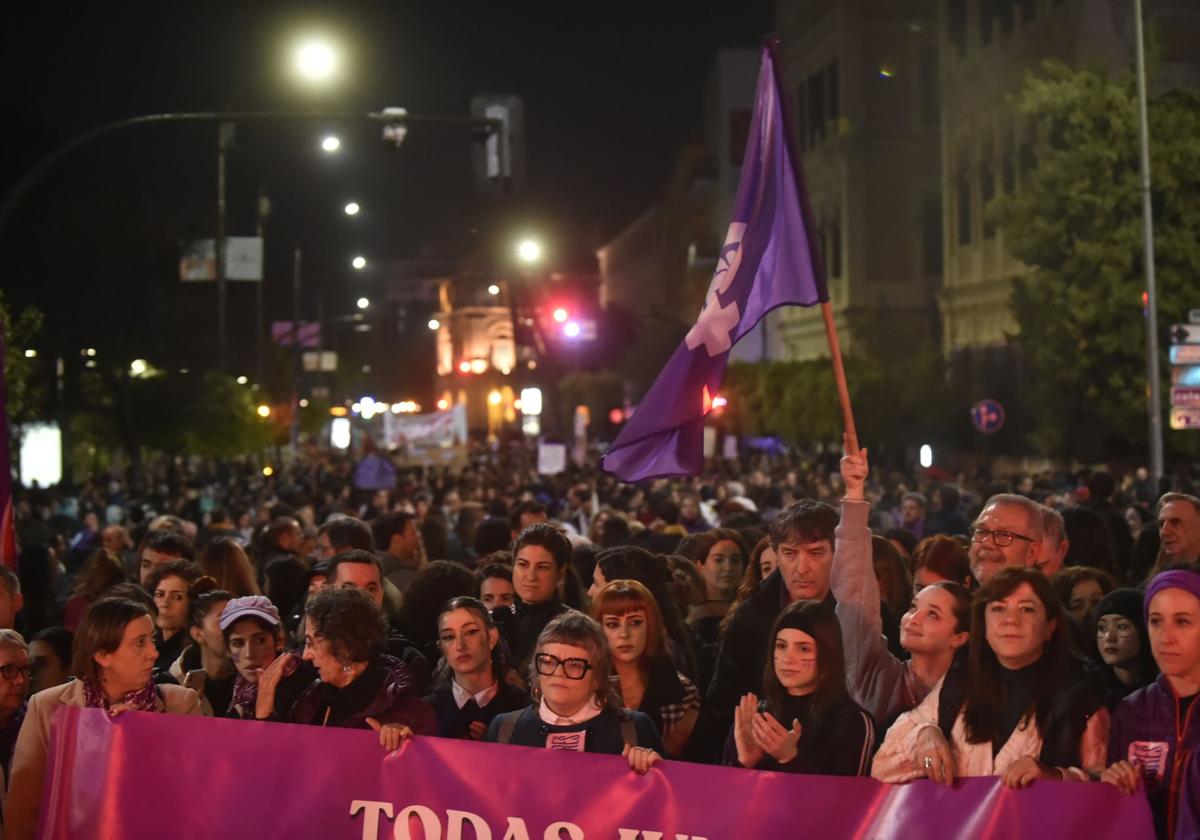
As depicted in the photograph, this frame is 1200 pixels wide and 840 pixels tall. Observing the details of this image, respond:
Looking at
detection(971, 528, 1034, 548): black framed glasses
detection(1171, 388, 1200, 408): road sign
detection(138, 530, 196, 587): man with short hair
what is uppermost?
detection(1171, 388, 1200, 408): road sign

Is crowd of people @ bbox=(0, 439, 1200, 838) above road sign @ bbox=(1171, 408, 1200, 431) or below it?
below

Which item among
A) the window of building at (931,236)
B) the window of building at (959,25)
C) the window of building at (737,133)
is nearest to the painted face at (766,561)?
the window of building at (959,25)

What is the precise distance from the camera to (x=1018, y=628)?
5.47 meters

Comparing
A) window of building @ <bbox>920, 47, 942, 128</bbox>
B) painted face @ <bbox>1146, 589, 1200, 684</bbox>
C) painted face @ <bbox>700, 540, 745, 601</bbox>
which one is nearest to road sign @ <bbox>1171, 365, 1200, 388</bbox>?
painted face @ <bbox>700, 540, 745, 601</bbox>

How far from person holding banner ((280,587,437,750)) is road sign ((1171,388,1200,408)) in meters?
Result: 15.5

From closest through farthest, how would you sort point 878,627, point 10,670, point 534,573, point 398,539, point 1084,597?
point 878,627, point 10,670, point 1084,597, point 534,573, point 398,539

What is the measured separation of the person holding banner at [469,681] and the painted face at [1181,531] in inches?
163

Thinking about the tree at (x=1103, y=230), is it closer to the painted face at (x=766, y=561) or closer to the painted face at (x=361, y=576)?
the painted face at (x=766, y=561)

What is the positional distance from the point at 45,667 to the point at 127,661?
5.13 ft

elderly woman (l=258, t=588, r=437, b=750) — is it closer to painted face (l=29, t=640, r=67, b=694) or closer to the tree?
painted face (l=29, t=640, r=67, b=694)

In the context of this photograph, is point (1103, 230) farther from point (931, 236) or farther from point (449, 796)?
point (931, 236)

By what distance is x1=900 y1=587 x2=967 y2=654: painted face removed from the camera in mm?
5875

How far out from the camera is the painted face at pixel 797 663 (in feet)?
18.9

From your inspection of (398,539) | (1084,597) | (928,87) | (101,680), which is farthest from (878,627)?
(928,87)
